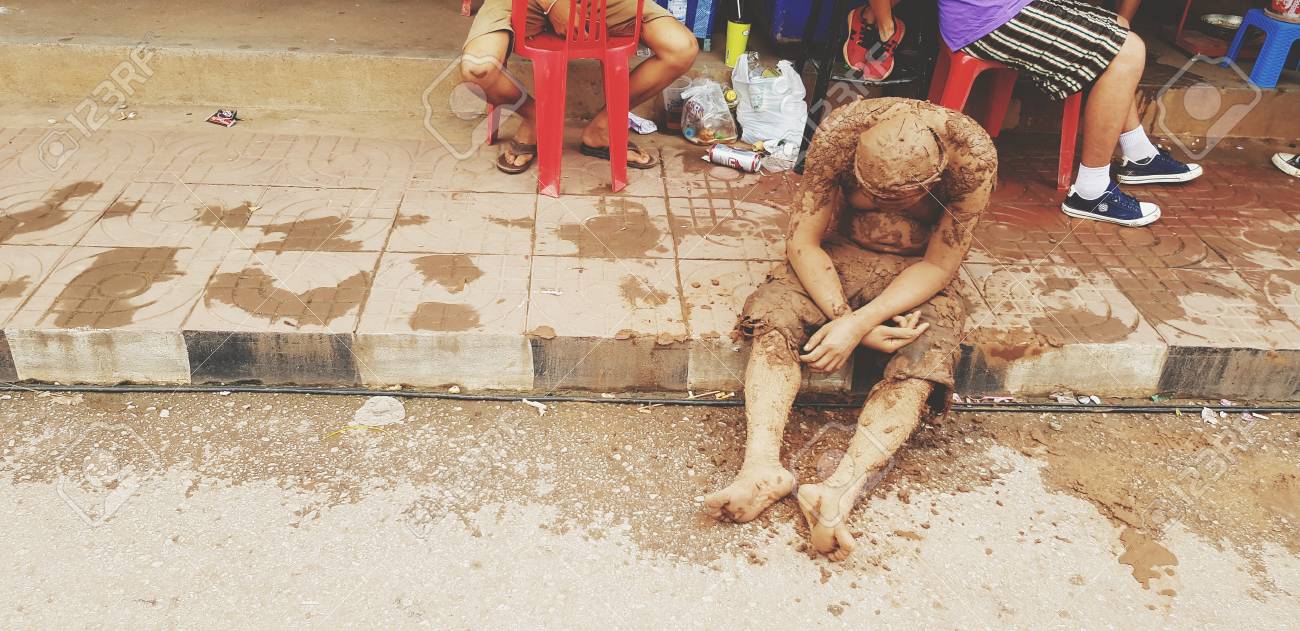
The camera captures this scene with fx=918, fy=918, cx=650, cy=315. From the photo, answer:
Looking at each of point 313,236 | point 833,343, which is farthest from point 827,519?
point 313,236

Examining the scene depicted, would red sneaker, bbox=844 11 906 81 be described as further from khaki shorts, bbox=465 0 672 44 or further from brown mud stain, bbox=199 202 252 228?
brown mud stain, bbox=199 202 252 228

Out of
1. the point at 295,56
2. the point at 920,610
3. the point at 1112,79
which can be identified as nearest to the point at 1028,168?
the point at 1112,79

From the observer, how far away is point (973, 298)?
3.51m

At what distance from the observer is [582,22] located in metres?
3.96

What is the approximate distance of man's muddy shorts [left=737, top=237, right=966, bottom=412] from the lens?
9.45ft

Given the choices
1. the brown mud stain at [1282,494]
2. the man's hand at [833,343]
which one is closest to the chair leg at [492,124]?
the man's hand at [833,343]

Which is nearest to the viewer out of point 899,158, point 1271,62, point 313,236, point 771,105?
point 899,158

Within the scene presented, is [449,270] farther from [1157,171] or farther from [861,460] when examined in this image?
[1157,171]

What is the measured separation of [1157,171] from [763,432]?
2.99 m

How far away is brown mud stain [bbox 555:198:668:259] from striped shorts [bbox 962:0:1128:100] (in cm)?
160

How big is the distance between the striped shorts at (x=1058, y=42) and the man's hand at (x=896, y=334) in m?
1.63

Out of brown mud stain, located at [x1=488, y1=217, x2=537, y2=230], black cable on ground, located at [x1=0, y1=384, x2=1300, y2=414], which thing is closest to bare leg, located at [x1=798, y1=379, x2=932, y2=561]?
black cable on ground, located at [x1=0, y1=384, x2=1300, y2=414]

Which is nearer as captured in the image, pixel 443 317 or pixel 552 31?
pixel 443 317

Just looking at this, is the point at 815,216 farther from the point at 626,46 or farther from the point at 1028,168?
the point at 1028,168
